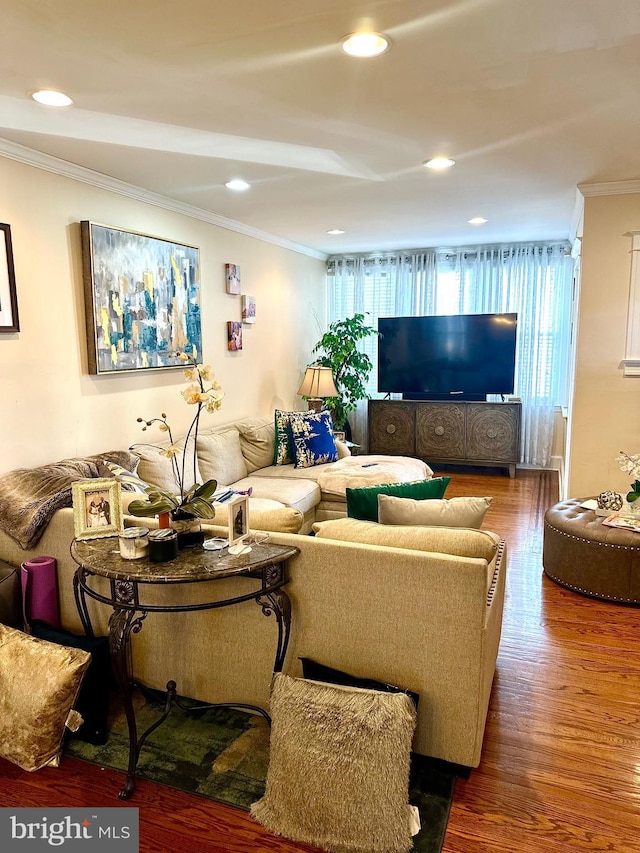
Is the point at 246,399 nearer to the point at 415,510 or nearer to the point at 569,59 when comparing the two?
the point at 415,510

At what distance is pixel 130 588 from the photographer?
6.15 ft

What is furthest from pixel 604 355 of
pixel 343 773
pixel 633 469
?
pixel 343 773

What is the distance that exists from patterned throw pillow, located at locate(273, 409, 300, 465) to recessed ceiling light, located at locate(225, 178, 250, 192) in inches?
70.8

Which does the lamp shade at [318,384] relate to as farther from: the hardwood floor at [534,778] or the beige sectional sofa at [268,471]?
the hardwood floor at [534,778]

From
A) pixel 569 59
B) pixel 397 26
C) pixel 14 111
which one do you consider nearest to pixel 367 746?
pixel 397 26

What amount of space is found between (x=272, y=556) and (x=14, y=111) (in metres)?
2.24

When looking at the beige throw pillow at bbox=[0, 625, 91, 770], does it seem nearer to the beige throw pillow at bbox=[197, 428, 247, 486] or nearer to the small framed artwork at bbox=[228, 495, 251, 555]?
the small framed artwork at bbox=[228, 495, 251, 555]

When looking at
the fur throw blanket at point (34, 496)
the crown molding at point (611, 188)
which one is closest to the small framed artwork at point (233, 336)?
the fur throw blanket at point (34, 496)

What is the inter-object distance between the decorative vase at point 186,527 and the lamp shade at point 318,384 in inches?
144

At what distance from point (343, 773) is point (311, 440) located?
3.24 m

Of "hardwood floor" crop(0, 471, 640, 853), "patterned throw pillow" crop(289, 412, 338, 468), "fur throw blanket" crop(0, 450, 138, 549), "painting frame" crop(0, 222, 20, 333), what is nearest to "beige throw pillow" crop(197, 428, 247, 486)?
"patterned throw pillow" crop(289, 412, 338, 468)

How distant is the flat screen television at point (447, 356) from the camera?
20.5 feet

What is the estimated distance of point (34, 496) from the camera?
2.57m

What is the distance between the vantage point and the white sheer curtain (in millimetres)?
6195
